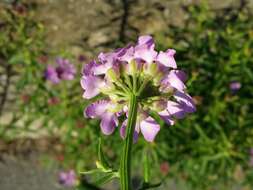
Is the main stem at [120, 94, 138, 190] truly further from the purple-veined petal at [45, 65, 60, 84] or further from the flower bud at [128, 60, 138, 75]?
the purple-veined petal at [45, 65, 60, 84]

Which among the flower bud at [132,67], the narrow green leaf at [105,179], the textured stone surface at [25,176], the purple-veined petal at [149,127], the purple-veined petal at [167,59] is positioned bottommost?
the textured stone surface at [25,176]

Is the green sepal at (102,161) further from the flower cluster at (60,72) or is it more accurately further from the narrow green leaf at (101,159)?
the flower cluster at (60,72)

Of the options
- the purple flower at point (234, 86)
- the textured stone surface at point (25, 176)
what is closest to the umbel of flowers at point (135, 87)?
the purple flower at point (234, 86)

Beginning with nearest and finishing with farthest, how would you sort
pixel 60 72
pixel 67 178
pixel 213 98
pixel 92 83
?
pixel 92 83 < pixel 60 72 < pixel 213 98 < pixel 67 178

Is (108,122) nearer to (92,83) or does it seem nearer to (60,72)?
(92,83)

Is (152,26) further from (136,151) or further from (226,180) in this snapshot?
(226,180)

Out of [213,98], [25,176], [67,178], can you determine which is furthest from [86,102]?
[25,176]

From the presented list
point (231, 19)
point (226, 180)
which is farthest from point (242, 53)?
point (226, 180)

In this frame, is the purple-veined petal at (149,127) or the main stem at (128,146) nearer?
the main stem at (128,146)
